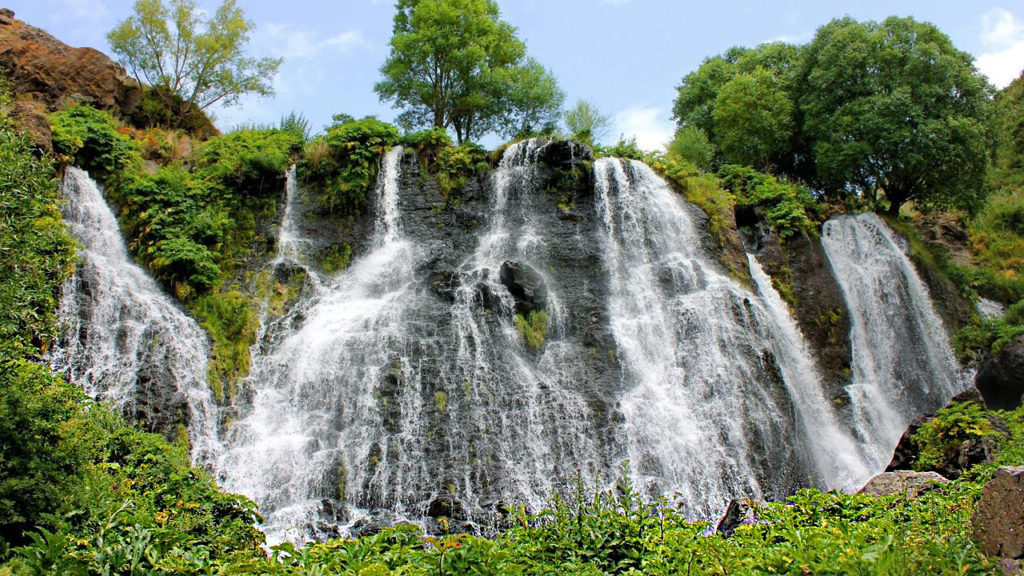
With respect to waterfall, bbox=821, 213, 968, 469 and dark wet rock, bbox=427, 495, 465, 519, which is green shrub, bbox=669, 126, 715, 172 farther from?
dark wet rock, bbox=427, 495, 465, 519

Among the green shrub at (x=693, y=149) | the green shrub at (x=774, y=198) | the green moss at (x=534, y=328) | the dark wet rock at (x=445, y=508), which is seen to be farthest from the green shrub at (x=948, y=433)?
the green shrub at (x=693, y=149)

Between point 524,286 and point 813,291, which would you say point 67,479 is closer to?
point 524,286

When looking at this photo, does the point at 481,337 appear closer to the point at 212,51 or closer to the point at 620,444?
the point at 620,444

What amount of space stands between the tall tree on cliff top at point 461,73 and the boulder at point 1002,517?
20367 mm

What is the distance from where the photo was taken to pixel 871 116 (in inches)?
790

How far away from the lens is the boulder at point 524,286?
14.4 metres

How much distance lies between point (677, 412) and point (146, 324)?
33.9ft

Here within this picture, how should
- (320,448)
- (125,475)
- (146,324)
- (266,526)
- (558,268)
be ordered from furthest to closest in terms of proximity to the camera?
(558,268), (146,324), (320,448), (266,526), (125,475)

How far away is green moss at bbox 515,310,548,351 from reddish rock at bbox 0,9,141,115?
45.3ft

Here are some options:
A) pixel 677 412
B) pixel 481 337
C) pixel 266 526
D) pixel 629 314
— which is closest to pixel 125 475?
pixel 266 526

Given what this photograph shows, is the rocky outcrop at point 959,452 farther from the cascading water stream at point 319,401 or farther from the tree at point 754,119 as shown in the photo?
the tree at point 754,119

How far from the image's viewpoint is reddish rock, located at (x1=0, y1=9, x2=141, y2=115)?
17.1m

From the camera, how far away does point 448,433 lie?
1179 cm

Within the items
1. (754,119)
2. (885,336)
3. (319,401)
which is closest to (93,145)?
(319,401)
